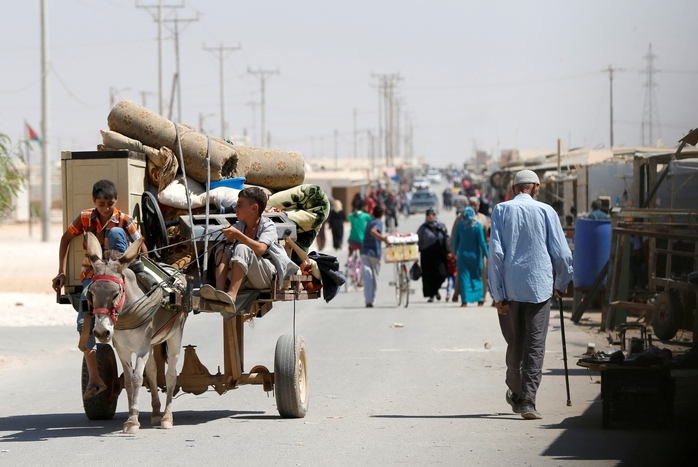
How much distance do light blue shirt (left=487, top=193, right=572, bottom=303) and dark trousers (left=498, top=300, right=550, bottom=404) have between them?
0.44ft

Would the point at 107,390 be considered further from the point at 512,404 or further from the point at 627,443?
the point at 627,443

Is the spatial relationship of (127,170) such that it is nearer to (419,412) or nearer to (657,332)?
(419,412)

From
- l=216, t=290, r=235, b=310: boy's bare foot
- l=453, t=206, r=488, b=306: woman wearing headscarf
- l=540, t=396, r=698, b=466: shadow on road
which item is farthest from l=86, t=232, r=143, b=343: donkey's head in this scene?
l=453, t=206, r=488, b=306: woman wearing headscarf

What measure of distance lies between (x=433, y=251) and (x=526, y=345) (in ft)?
38.8

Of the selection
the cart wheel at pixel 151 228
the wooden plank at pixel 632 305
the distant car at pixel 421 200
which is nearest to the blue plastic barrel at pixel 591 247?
the wooden plank at pixel 632 305

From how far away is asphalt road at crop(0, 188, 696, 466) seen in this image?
7285 millimetres

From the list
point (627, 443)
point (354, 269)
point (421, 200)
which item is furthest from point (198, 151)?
point (421, 200)

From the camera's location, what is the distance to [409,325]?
16969mm

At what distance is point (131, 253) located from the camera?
7645 mm

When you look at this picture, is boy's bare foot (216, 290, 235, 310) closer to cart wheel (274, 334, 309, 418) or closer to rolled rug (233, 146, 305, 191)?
cart wheel (274, 334, 309, 418)

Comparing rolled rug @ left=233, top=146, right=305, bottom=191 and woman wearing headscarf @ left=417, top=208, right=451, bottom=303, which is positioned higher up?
rolled rug @ left=233, top=146, right=305, bottom=191

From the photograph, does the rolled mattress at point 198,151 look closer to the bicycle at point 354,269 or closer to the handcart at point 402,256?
the handcart at point 402,256

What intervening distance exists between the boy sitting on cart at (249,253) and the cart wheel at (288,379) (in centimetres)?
67

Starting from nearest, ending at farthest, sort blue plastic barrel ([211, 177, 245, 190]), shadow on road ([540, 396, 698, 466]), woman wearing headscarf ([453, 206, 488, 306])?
shadow on road ([540, 396, 698, 466]) < blue plastic barrel ([211, 177, 245, 190]) < woman wearing headscarf ([453, 206, 488, 306])
